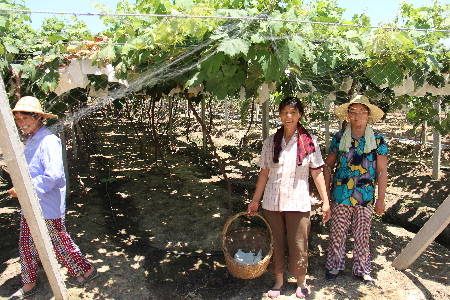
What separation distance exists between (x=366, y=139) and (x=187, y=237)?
2.10m

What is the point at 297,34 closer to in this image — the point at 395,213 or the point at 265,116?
the point at 265,116

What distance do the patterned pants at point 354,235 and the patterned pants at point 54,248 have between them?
2.05 meters

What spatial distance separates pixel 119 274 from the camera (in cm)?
296

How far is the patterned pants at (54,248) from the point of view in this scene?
254 centimetres

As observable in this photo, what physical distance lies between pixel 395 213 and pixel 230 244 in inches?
110

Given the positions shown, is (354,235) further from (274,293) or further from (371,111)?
(371,111)

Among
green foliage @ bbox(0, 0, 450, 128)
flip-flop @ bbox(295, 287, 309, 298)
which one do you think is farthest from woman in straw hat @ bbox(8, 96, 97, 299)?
flip-flop @ bbox(295, 287, 309, 298)

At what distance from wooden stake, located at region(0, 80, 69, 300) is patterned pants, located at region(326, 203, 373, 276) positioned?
79.7 inches

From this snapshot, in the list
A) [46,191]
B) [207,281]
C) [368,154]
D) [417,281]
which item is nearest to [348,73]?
[368,154]


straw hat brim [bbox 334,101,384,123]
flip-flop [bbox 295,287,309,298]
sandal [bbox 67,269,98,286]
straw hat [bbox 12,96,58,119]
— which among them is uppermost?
straw hat [bbox 12,96,58,119]

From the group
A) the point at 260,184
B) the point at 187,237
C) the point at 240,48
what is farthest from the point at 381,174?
the point at 187,237

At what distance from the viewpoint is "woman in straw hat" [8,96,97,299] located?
240cm

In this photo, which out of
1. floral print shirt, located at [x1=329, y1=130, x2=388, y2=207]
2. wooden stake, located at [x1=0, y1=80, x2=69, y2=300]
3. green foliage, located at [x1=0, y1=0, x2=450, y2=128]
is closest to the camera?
wooden stake, located at [x1=0, y1=80, x2=69, y2=300]

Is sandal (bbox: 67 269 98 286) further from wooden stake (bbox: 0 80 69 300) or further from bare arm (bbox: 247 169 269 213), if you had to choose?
bare arm (bbox: 247 169 269 213)
